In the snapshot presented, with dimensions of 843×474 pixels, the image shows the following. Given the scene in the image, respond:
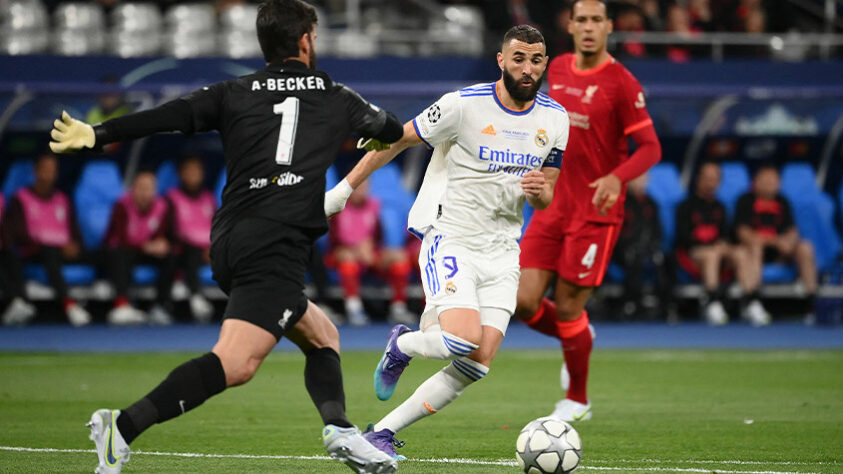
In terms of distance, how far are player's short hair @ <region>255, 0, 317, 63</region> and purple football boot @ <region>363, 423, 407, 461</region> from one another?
76.1 inches

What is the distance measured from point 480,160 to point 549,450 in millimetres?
1720

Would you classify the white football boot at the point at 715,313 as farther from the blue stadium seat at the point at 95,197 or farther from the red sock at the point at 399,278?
the blue stadium seat at the point at 95,197

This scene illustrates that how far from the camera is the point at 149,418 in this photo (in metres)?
5.15

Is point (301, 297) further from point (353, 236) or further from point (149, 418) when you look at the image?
point (353, 236)

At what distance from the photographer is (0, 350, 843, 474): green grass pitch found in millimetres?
6469

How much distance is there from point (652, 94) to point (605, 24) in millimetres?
7258

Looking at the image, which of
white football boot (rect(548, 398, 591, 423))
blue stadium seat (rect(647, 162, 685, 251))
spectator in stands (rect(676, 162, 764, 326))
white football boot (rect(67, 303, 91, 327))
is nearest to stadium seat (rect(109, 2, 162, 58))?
white football boot (rect(67, 303, 91, 327))

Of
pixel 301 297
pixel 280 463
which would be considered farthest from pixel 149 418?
pixel 280 463

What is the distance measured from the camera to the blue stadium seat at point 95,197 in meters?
15.6

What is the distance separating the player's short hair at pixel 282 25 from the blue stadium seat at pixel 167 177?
35.0ft

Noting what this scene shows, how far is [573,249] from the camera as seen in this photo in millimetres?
8312

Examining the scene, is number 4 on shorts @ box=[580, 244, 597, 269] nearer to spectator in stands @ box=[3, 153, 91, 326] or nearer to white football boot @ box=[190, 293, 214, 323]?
white football boot @ box=[190, 293, 214, 323]

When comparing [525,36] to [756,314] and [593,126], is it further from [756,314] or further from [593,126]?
[756,314]

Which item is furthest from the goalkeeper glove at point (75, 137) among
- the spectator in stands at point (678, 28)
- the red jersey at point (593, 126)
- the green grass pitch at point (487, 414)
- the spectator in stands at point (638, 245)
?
the spectator in stands at point (678, 28)
